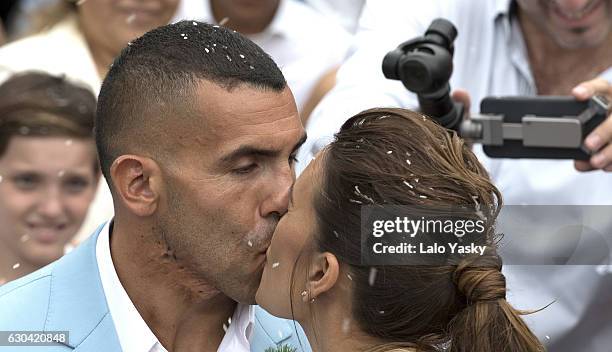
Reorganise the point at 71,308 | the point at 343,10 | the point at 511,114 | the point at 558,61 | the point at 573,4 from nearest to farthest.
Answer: the point at 71,308
the point at 511,114
the point at 573,4
the point at 558,61
the point at 343,10

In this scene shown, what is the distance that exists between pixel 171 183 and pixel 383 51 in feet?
3.42

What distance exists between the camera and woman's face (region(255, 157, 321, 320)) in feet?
6.66

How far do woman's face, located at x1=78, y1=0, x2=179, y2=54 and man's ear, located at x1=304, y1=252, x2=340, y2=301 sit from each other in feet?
4.79

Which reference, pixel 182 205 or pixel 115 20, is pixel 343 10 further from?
pixel 182 205

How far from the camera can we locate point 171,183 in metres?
2.24

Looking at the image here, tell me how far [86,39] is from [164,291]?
4.00ft

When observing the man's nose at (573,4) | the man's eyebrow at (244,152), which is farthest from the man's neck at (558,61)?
the man's eyebrow at (244,152)

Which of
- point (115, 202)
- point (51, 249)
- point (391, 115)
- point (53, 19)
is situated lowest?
point (51, 249)

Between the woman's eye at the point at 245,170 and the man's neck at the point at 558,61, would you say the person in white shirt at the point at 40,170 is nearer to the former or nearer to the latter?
the woman's eye at the point at 245,170

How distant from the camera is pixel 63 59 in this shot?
323cm

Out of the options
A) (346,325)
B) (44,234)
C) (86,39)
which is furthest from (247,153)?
(86,39)

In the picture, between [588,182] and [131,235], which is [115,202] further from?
[588,182]

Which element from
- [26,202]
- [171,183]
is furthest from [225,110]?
[26,202]

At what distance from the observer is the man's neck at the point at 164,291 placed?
2.27 meters
